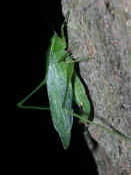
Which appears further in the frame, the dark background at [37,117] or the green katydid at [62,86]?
the dark background at [37,117]

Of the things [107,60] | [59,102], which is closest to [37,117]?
[59,102]

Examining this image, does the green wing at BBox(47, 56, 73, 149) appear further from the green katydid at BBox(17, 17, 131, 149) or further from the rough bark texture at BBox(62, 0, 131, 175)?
the rough bark texture at BBox(62, 0, 131, 175)

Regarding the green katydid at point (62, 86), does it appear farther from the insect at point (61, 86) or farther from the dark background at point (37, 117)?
the dark background at point (37, 117)

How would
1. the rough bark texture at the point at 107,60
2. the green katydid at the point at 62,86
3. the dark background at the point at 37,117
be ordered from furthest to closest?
the dark background at the point at 37,117
the green katydid at the point at 62,86
the rough bark texture at the point at 107,60

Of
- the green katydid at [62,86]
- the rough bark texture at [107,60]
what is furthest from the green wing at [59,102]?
the rough bark texture at [107,60]

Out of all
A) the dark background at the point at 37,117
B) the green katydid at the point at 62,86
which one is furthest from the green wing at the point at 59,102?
the dark background at the point at 37,117

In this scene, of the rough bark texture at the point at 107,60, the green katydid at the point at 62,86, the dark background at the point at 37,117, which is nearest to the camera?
the rough bark texture at the point at 107,60

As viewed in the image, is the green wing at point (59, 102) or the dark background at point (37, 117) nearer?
the green wing at point (59, 102)

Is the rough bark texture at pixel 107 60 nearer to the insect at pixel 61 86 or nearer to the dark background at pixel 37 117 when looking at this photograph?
the insect at pixel 61 86
